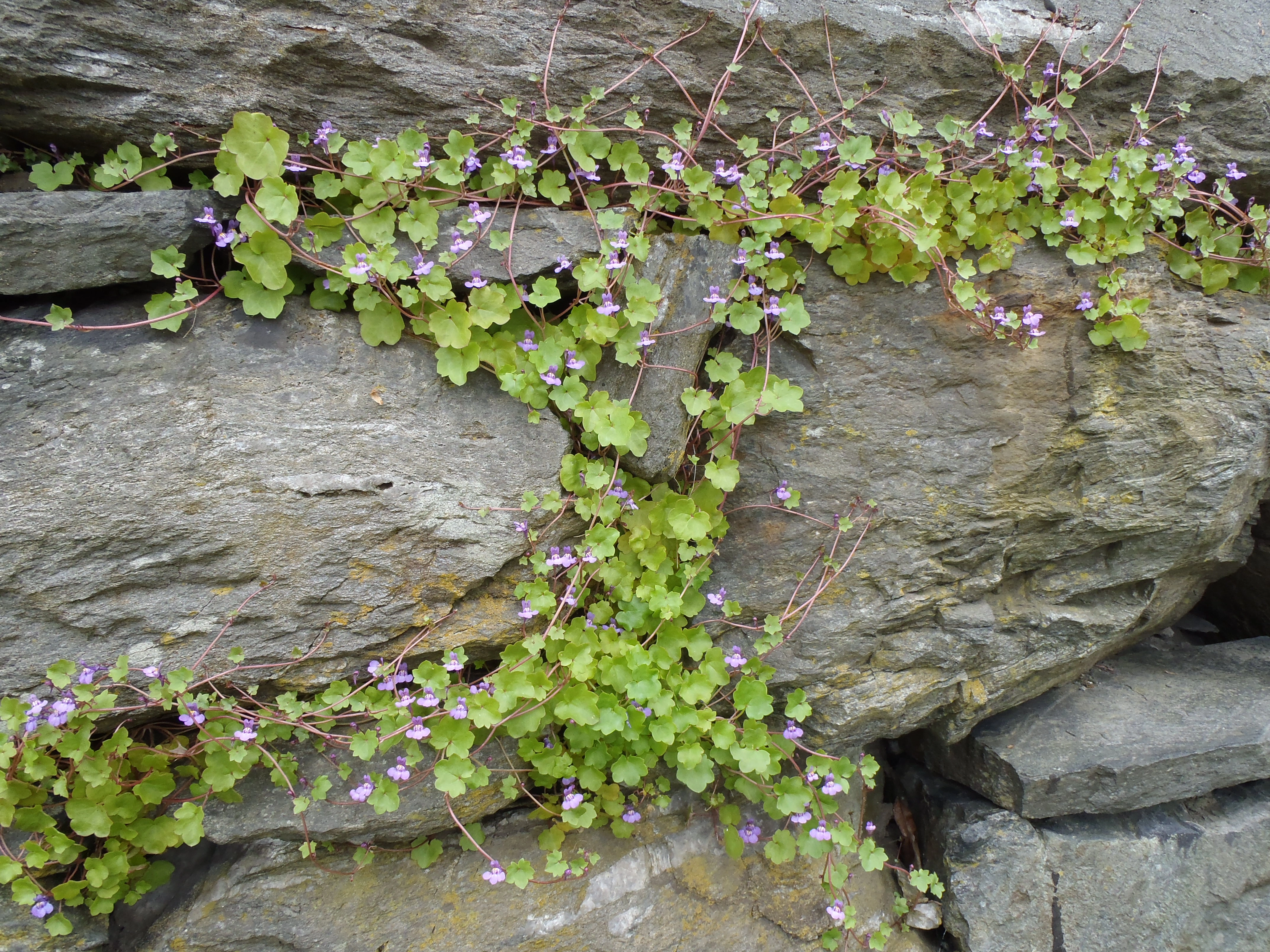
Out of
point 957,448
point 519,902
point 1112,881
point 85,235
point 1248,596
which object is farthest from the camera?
point 1248,596

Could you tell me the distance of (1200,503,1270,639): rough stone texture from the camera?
138 inches

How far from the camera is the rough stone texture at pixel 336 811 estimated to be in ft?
7.81

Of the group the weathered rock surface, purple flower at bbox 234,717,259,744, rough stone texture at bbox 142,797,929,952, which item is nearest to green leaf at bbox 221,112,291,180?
purple flower at bbox 234,717,259,744

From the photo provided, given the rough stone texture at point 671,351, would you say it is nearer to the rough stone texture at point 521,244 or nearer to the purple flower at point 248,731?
the rough stone texture at point 521,244

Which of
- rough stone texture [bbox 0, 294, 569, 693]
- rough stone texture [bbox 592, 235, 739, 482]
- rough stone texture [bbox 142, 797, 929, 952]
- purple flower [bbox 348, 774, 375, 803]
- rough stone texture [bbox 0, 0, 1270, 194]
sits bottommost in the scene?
rough stone texture [bbox 142, 797, 929, 952]

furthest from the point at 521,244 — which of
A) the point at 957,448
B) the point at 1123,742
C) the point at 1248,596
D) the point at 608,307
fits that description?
Answer: the point at 1248,596

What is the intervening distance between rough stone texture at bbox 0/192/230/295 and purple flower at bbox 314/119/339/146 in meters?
0.39

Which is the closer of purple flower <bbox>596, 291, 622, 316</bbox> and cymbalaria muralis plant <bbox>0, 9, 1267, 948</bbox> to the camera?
cymbalaria muralis plant <bbox>0, 9, 1267, 948</bbox>

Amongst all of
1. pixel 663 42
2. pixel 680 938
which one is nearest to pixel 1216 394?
pixel 663 42

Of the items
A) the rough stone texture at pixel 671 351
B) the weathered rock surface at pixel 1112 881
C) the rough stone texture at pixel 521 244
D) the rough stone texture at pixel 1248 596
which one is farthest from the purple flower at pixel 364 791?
the rough stone texture at pixel 1248 596

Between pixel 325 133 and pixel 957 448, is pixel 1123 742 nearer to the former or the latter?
pixel 957 448

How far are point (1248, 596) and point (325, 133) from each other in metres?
4.38

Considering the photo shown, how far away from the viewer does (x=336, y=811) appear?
2.42 meters

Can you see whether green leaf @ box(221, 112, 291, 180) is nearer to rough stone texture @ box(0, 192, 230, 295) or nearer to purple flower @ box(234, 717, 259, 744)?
rough stone texture @ box(0, 192, 230, 295)
